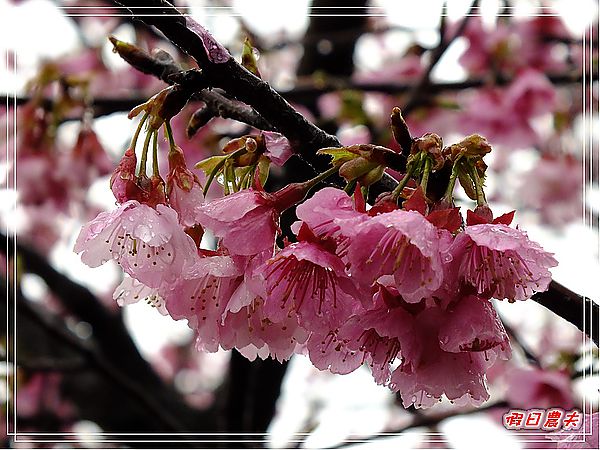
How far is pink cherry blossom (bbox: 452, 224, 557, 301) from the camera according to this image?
0.56 m

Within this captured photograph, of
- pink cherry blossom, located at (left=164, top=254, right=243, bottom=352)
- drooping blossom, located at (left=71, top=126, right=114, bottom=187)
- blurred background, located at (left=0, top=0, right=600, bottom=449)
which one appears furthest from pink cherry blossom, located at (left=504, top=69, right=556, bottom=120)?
pink cherry blossom, located at (left=164, top=254, right=243, bottom=352)

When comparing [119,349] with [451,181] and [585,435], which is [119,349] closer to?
[585,435]

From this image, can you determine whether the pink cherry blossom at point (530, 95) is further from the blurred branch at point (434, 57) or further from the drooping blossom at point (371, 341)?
the drooping blossom at point (371, 341)

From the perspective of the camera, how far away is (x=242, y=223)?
608 millimetres

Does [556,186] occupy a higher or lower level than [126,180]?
higher

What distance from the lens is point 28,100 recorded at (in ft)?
4.71

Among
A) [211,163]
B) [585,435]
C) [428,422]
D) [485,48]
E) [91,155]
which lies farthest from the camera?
[485,48]

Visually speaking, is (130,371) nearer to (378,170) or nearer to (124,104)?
(124,104)

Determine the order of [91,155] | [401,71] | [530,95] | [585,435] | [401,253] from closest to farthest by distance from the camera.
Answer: [401,253], [585,435], [91,155], [530,95], [401,71]

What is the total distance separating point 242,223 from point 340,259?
9cm

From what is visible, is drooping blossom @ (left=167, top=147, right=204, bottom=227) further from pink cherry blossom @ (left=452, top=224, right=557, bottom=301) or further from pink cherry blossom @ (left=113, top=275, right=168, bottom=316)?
pink cherry blossom @ (left=452, top=224, right=557, bottom=301)

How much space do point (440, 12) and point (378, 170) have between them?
2.45ft

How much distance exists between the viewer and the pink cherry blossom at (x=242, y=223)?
1.99ft

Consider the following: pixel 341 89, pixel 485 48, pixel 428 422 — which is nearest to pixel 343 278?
pixel 428 422
